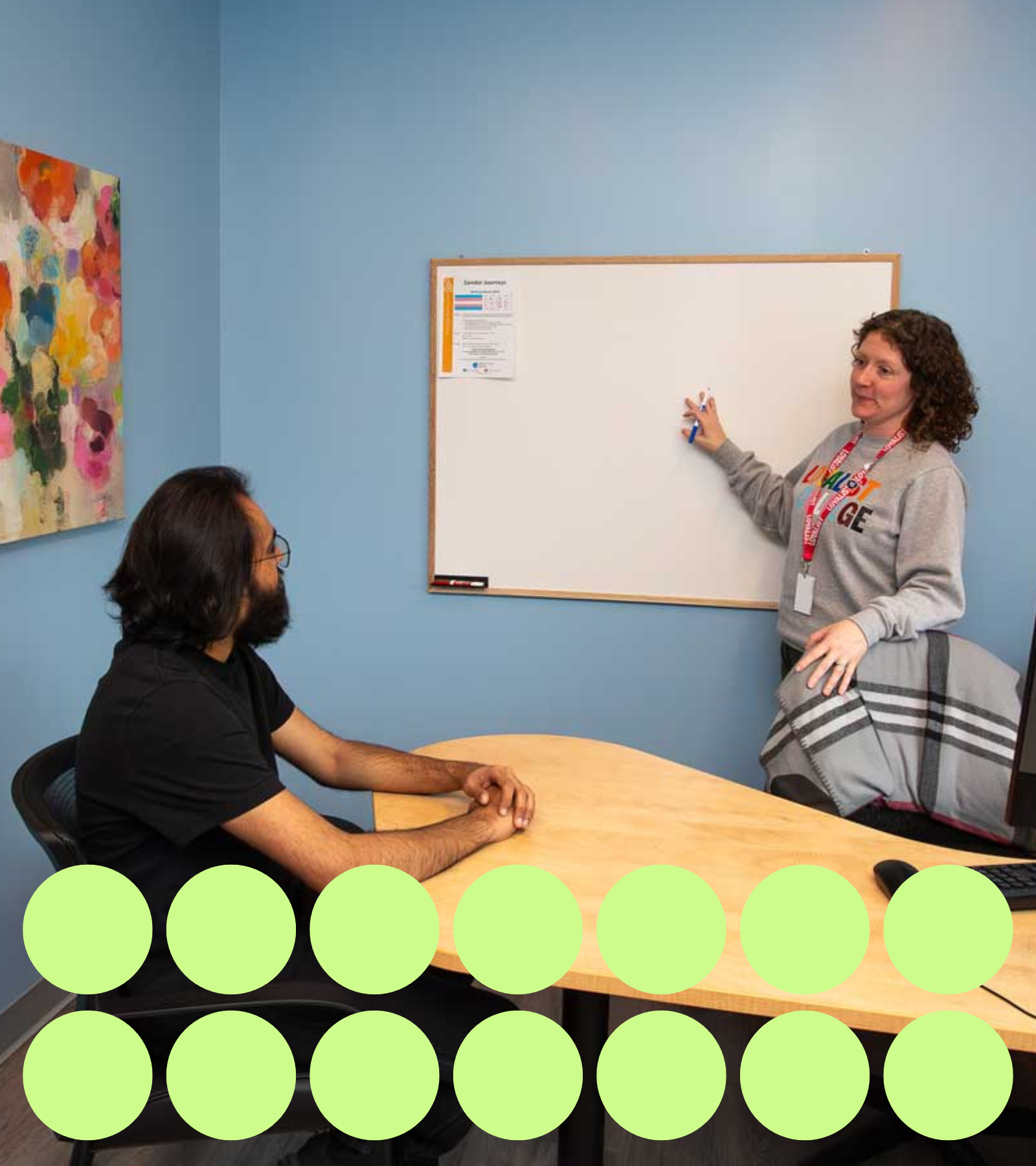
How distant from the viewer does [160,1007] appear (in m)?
1.42

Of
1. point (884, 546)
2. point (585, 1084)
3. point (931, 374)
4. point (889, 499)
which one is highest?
point (931, 374)

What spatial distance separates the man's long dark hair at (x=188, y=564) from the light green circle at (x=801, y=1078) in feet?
3.26

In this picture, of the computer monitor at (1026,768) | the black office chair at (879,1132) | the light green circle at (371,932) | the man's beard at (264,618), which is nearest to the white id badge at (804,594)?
the black office chair at (879,1132)

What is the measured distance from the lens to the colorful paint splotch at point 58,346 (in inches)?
90.7

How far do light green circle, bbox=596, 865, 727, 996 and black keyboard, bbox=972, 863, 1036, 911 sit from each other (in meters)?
0.54

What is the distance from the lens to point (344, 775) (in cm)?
200

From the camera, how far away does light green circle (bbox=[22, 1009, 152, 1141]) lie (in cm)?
101

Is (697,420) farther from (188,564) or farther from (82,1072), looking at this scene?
(82,1072)

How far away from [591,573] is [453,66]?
1.49 meters

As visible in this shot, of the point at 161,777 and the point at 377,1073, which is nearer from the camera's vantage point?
the point at 377,1073

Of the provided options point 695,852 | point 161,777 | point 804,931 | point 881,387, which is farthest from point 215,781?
point 881,387

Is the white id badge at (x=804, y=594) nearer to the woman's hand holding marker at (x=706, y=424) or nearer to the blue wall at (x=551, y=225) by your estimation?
the blue wall at (x=551, y=225)

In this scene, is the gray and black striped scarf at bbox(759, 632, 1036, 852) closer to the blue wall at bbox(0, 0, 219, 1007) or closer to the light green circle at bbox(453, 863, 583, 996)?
the light green circle at bbox(453, 863, 583, 996)

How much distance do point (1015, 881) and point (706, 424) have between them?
1.72m
